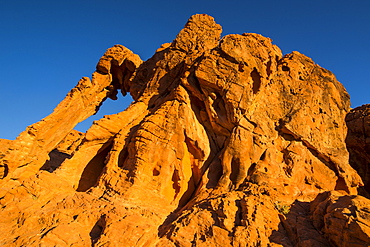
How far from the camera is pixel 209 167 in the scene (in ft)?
57.4

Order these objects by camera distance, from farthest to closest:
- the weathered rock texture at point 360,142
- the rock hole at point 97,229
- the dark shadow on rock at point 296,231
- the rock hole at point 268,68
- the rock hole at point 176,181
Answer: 1. the weathered rock texture at point 360,142
2. the rock hole at point 268,68
3. the rock hole at point 176,181
4. the rock hole at point 97,229
5. the dark shadow on rock at point 296,231

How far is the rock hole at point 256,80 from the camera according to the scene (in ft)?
62.3

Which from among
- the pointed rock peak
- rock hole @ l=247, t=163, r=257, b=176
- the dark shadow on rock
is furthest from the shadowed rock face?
the pointed rock peak

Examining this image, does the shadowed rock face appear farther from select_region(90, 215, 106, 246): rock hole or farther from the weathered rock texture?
the weathered rock texture

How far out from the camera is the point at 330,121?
18797mm

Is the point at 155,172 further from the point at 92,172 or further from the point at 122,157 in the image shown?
Result: the point at 92,172

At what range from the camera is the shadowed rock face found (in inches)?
464

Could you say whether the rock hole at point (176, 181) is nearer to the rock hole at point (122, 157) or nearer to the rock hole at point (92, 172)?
the rock hole at point (122, 157)

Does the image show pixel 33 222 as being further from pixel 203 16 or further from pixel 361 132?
pixel 361 132

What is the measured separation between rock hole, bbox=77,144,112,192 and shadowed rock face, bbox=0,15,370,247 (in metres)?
0.07

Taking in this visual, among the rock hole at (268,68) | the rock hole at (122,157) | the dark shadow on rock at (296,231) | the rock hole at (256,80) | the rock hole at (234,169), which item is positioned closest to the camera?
the dark shadow on rock at (296,231)

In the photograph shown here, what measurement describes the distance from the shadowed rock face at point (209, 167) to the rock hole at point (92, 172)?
7 cm

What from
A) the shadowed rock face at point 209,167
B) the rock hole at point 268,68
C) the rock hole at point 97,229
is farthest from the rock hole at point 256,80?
the rock hole at point 97,229

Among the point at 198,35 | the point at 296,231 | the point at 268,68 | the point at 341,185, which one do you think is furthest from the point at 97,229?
the point at 198,35
